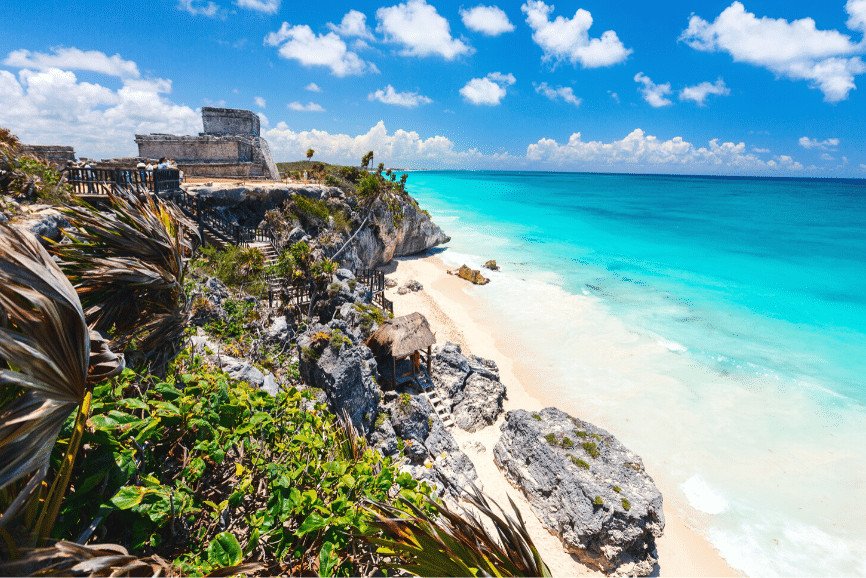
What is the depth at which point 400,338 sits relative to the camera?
12875mm

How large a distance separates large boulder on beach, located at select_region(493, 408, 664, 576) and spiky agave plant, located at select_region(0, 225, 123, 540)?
1066cm

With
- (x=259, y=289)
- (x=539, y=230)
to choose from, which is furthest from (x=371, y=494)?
(x=539, y=230)

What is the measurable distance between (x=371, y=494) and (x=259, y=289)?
12.5 meters

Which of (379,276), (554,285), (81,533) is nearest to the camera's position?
(81,533)

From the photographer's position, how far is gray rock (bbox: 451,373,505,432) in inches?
524

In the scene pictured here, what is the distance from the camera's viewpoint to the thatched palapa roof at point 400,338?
41.7 feet

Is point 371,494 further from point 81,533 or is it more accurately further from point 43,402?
point 43,402

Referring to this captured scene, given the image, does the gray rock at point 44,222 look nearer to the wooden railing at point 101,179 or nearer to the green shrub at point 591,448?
the wooden railing at point 101,179

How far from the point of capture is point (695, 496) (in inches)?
453

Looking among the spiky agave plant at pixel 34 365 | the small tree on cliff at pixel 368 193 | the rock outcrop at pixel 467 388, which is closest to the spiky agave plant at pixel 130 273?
the spiky agave plant at pixel 34 365

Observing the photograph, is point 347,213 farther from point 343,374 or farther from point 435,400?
point 343,374

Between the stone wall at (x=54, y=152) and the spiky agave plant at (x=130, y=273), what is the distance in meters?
20.6

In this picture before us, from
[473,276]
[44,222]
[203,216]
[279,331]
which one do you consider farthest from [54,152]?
[473,276]

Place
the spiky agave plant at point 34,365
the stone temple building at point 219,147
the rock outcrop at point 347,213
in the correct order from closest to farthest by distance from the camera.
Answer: the spiky agave plant at point 34,365 → the rock outcrop at point 347,213 → the stone temple building at point 219,147
